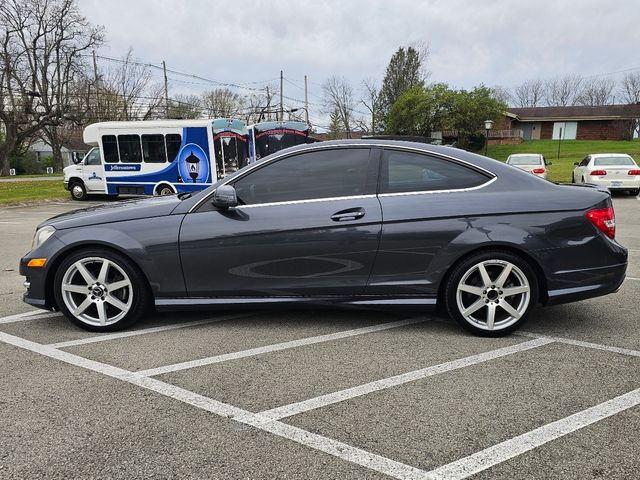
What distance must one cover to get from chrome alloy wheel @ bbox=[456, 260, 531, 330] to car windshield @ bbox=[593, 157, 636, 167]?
46.9 ft

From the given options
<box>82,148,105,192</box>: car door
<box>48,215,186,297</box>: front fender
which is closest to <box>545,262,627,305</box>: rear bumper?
<box>48,215,186,297</box>: front fender

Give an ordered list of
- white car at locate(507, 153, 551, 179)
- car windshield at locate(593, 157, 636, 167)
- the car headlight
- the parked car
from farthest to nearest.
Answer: white car at locate(507, 153, 551, 179) → car windshield at locate(593, 157, 636, 167) → the car headlight → the parked car

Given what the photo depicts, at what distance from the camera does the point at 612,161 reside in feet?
52.6

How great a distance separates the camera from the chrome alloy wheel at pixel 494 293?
153 inches

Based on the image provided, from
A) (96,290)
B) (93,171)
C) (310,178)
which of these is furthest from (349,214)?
(93,171)

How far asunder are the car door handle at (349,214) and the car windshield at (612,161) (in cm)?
1486

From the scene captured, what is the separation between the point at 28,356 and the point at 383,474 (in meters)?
2.81

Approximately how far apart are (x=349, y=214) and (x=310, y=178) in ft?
1.55

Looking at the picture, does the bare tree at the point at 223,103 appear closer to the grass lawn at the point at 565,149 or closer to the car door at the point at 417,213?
the grass lawn at the point at 565,149

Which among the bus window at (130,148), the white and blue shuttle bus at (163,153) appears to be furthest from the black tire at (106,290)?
the bus window at (130,148)

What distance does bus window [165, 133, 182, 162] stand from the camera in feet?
54.4

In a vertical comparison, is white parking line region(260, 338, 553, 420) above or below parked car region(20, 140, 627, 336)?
below

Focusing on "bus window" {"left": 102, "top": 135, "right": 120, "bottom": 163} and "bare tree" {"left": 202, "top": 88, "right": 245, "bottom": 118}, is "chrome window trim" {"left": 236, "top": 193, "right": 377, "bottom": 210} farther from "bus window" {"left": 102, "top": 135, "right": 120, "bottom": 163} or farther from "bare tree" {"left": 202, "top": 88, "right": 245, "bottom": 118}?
"bare tree" {"left": 202, "top": 88, "right": 245, "bottom": 118}

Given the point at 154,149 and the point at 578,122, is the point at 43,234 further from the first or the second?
the point at 578,122
